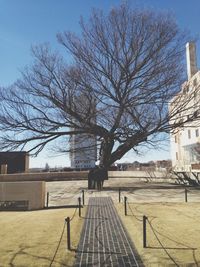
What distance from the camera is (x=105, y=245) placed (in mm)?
8391

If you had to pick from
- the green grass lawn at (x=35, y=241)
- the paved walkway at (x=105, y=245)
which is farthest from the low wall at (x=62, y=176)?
the paved walkway at (x=105, y=245)

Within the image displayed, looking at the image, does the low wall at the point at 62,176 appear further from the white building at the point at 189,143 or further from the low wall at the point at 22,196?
the low wall at the point at 22,196

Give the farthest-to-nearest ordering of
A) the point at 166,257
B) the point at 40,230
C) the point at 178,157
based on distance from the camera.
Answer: the point at 178,157, the point at 40,230, the point at 166,257

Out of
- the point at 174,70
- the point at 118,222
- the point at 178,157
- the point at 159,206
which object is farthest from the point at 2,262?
the point at 178,157

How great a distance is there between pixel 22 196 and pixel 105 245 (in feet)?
35.2

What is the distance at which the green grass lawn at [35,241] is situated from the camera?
7.38 m

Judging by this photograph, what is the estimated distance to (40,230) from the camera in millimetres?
10523

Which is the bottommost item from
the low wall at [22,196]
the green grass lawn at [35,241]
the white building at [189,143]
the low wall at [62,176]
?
the green grass lawn at [35,241]

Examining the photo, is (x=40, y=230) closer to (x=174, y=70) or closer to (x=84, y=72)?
(x=84, y=72)

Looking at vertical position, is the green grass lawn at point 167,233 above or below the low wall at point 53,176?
below

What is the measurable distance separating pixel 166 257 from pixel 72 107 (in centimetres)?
1901

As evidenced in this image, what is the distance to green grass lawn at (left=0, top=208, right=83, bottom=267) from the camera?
7.38 m

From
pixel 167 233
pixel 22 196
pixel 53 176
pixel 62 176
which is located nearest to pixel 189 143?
pixel 62 176

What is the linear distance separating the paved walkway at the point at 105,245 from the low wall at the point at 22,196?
5.86 meters
